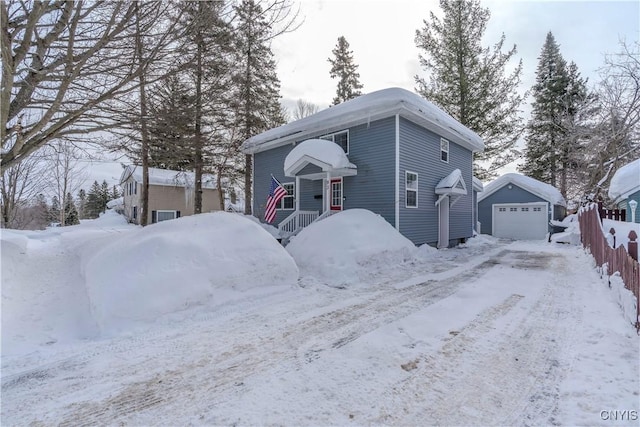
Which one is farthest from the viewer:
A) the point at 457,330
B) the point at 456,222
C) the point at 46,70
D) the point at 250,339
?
the point at 456,222

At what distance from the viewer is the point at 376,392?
2611mm

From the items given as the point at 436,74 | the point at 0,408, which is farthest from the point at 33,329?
the point at 436,74

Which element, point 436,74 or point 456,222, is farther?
point 436,74

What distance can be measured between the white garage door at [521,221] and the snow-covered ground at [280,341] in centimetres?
1227

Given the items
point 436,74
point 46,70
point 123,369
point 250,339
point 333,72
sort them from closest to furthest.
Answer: point 123,369, point 250,339, point 46,70, point 436,74, point 333,72

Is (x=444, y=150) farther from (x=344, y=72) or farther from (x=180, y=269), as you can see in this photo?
(x=344, y=72)

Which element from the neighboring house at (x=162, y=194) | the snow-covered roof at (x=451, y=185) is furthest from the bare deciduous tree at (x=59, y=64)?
the neighboring house at (x=162, y=194)

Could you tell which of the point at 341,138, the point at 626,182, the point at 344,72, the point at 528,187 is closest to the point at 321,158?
the point at 341,138

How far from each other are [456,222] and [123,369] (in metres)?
13.6

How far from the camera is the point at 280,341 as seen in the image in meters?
3.63

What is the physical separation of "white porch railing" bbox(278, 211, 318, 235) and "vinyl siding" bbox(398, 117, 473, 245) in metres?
3.68

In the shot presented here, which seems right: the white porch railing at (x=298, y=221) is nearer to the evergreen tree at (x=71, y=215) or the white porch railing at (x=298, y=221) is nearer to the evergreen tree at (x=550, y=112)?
the evergreen tree at (x=550, y=112)

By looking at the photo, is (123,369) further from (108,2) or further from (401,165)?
(401,165)

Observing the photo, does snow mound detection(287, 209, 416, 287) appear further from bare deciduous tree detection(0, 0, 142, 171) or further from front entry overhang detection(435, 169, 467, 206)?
bare deciduous tree detection(0, 0, 142, 171)
